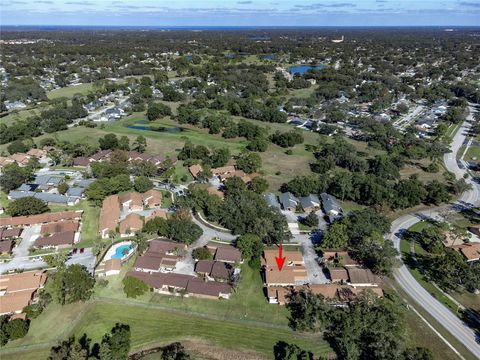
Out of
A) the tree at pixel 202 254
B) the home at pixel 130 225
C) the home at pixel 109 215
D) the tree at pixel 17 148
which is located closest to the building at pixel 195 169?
the home at pixel 109 215

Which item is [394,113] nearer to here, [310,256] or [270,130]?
[270,130]

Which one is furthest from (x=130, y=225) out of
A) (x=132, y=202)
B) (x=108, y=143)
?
(x=108, y=143)

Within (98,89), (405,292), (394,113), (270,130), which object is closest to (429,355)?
(405,292)

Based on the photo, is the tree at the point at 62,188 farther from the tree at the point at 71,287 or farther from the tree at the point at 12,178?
the tree at the point at 71,287

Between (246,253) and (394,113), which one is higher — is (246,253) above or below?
above

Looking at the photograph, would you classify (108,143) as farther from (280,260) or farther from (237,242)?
(280,260)

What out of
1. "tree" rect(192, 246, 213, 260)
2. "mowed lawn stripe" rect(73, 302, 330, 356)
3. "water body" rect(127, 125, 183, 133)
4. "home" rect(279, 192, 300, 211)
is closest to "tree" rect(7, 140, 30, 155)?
"water body" rect(127, 125, 183, 133)
